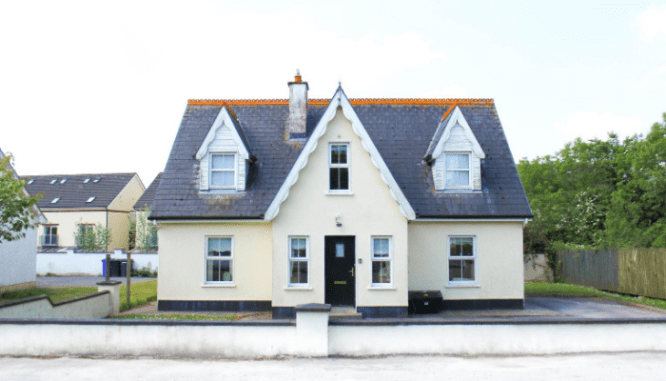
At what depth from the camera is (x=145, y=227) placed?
39594 millimetres

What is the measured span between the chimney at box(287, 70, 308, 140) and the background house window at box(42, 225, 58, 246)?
30720 millimetres

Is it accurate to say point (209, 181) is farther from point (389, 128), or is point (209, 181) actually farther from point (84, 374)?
point (84, 374)

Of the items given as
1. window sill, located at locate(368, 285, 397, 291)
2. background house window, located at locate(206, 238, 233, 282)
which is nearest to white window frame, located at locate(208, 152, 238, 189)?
background house window, located at locate(206, 238, 233, 282)

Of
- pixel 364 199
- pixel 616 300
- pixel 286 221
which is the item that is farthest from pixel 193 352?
pixel 616 300

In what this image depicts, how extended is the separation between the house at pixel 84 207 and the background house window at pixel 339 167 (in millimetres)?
29055

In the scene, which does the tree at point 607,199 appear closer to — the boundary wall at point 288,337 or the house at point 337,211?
the house at point 337,211

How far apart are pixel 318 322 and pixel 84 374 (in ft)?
14.6

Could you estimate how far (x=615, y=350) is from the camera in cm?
1140

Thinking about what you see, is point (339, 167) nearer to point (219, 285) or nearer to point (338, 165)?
point (338, 165)

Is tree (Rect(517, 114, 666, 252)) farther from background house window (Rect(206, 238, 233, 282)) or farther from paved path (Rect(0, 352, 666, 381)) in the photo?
background house window (Rect(206, 238, 233, 282))

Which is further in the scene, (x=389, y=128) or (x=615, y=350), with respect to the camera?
(x=389, y=128)

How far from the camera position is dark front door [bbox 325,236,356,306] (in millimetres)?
16734

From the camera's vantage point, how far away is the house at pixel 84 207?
41.7 meters

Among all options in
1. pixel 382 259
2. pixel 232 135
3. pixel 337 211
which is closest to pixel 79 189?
pixel 232 135
